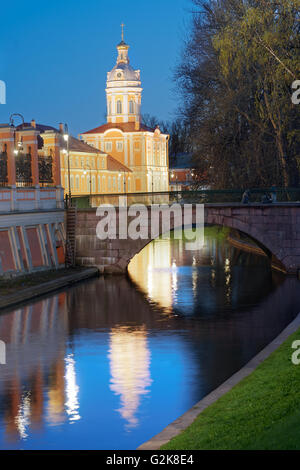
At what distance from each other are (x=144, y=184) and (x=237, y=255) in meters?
71.5

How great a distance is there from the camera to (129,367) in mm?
20500

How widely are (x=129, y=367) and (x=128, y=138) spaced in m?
103

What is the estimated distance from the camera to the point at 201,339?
24.6 meters

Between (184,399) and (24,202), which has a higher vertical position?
(24,202)

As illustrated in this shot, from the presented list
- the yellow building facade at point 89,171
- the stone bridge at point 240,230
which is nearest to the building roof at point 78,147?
the yellow building facade at point 89,171

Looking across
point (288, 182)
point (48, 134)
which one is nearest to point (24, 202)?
point (48, 134)

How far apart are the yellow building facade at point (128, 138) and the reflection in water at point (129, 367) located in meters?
90.9

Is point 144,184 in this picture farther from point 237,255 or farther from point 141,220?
point 141,220

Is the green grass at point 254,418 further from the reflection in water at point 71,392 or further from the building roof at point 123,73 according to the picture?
the building roof at point 123,73

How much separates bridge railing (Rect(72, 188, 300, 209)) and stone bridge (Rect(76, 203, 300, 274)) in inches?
25.6

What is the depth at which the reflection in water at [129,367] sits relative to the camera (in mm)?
16719

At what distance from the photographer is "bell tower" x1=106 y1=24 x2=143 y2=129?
12475cm

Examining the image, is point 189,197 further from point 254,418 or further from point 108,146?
point 108,146

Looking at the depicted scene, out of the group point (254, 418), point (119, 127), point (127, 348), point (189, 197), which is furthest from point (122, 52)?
point (254, 418)
